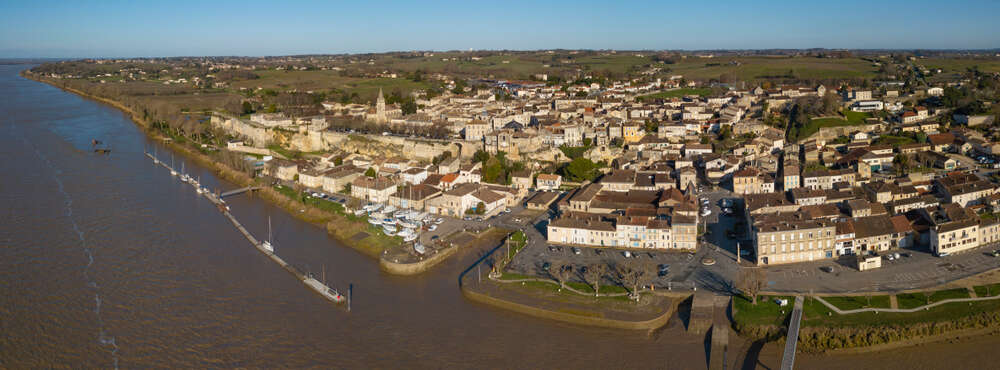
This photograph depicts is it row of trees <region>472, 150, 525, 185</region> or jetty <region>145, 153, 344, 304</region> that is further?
row of trees <region>472, 150, 525, 185</region>

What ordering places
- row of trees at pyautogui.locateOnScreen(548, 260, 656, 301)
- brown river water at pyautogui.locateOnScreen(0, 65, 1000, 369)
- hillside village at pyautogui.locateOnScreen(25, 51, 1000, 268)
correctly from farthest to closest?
hillside village at pyautogui.locateOnScreen(25, 51, 1000, 268) → row of trees at pyautogui.locateOnScreen(548, 260, 656, 301) → brown river water at pyautogui.locateOnScreen(0, 65, 1000, 369)

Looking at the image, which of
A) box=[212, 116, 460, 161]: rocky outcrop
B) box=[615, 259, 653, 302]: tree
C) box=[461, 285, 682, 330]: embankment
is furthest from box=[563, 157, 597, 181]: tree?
box=[461, 285, 682, 330]: embankment

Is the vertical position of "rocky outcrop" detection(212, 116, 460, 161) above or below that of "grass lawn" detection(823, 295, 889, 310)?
above

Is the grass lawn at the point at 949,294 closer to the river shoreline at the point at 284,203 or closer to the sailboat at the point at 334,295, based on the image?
the river shoreline at the point at 284,203

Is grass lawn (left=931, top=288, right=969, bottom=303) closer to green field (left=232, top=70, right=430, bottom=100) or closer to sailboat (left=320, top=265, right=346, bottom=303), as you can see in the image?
sailboat (left=320, top=265, right=346, bottom=303)

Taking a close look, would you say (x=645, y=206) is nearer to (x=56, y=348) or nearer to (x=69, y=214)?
(x=56, y=348)

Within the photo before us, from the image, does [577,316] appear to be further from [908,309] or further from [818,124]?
[818,124]

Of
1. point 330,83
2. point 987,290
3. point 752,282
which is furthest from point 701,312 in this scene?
point 330,83

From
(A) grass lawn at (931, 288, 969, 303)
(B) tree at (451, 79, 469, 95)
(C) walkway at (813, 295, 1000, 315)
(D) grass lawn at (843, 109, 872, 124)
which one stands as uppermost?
(B) tree at (451, 79, 469, 95)
